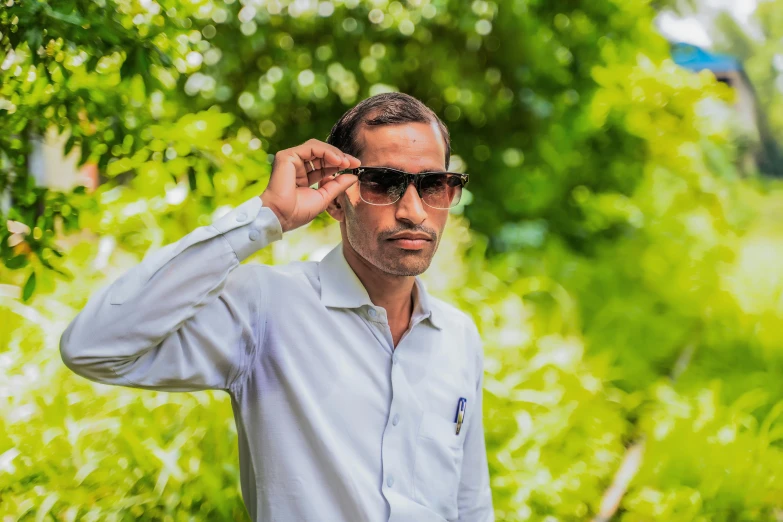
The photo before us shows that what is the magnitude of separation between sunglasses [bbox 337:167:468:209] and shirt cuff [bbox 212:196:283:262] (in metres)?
0.31

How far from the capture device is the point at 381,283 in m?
1.82

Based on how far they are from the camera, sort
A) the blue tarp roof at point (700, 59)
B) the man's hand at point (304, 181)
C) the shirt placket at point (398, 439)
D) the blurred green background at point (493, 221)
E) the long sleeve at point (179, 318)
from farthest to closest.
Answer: the blue tarp roof at point (700, 59), the blurred green background at point (493, 221), the shirt placket at point (398, 439), the man's hand at point (304, 181), the long sleeve at point (179, 318)

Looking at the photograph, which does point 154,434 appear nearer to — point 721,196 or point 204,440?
point 204,440

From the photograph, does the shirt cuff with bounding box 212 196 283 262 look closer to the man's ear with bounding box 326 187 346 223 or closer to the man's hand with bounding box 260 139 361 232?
the man's hand with bounding box 260 139 361 232

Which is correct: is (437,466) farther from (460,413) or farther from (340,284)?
(340,284)

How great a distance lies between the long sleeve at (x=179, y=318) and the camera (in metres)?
1.37

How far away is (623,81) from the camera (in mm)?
5508

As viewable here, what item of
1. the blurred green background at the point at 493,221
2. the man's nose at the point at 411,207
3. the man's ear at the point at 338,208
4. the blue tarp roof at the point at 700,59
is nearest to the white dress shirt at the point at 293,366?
the man's ear at the point at 338,208

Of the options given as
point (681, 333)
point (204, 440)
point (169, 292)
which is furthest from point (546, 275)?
point (169, 292)

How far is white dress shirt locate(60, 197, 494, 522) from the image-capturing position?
1398mm

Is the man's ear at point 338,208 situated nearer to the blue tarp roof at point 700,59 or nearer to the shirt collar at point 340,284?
the shirt collar at point 340,284

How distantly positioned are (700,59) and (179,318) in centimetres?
708

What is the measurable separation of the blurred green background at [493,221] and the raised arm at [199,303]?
75 cm

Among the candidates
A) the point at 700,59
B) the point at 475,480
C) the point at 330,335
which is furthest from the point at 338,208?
the point at 700,59
